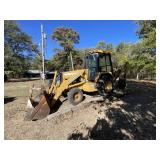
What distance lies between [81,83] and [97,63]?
55.6 inches

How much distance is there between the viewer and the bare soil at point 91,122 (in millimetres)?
5656

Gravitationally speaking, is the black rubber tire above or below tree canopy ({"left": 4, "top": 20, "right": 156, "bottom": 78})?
below

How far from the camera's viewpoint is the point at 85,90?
9445mm

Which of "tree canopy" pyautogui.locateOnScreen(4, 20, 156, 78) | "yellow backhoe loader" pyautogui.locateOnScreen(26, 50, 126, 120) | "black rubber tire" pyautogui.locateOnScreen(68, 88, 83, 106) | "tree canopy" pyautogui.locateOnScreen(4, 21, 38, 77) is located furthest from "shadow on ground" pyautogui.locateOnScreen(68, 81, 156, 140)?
"tree canopy" pyautogui.locateOnScreen(4, 21, 38, 77)

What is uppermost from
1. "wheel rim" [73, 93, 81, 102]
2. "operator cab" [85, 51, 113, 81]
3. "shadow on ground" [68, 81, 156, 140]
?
"operator cab" [85, 51, 113, 81]

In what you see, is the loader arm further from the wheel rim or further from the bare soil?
the wheel rim

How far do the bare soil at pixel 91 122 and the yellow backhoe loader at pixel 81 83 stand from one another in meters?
0.38

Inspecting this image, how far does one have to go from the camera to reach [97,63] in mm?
10000

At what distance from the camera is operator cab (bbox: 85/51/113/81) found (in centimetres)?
996

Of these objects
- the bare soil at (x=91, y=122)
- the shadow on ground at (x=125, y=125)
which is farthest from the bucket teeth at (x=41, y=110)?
the shadow on ground at (x=125, y=125)

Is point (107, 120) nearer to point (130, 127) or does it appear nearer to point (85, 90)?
point (130, 127)

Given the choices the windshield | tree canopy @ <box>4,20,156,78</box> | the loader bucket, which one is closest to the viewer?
the loader bucket

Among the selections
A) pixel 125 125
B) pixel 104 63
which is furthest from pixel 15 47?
pixel 125 125

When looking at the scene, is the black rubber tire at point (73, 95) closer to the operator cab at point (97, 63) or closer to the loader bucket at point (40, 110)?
the operator cab at point (97, 63)
